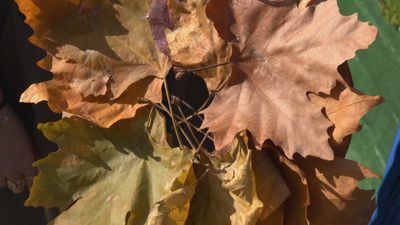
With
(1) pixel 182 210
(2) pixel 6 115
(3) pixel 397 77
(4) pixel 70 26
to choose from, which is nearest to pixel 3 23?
(2) pixel 6 115

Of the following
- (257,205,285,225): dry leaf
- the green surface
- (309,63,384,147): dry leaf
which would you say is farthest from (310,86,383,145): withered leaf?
the green surface

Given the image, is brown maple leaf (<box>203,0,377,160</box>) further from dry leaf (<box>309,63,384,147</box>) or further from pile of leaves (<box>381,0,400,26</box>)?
pile of leaves (<box>381,0,400,26</box>)

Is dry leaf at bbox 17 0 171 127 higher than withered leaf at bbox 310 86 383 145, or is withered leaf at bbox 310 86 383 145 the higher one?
dry leaf at bbox 17 0 171 127

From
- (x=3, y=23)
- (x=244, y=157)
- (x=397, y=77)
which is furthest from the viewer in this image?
(x=397, y=77)

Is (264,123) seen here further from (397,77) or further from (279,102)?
(397,77)

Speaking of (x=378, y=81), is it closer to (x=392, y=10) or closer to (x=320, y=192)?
(x=392, y=10)

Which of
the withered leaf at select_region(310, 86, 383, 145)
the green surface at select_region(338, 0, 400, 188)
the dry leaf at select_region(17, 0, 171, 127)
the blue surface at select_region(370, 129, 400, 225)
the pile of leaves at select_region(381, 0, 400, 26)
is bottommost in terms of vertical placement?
the green surface at select_region(338, 0, 400, 188)

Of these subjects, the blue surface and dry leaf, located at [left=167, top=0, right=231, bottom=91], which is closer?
dry leaf, located at [left=167, top=0, right=231, bottom=91]

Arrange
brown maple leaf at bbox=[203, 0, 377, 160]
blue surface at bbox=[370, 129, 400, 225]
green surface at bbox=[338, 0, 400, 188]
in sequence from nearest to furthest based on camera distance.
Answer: brown maple leaf at bbox=[203, 0, 377, 160] < blue surface at bbox=[370, 129, 400, 225] < green surface at bbox=[338, 0, 400, 188]
